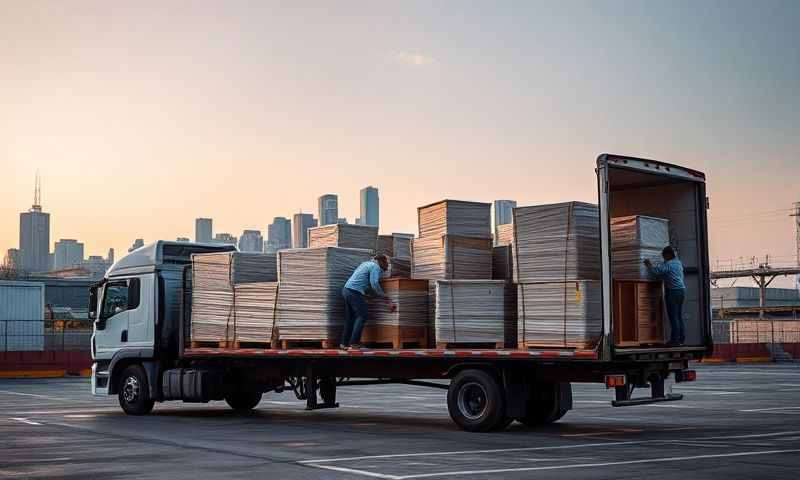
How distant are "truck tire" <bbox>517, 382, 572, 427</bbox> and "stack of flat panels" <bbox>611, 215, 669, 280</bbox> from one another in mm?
2324

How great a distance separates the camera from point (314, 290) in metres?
16.6

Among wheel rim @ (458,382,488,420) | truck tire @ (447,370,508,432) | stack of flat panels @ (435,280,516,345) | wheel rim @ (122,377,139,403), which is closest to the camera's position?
truck tire @ (447,370,508,432)

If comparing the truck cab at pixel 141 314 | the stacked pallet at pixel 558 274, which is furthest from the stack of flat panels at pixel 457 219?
the truck cab at pixel 141 314

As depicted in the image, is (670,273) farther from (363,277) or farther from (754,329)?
(754,329)

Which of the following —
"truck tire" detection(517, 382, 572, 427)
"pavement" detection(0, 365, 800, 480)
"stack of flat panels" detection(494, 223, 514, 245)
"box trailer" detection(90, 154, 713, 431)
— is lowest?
"pavement" detection(0, 365, 800, 480)

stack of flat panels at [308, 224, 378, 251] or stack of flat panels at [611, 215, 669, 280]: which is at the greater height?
stack of flat panels at [308, 224, 378, 251]

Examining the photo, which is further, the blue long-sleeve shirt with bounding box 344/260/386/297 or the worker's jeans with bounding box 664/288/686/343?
the blue long-sleeve shirt with bounding box 344/260/386/297

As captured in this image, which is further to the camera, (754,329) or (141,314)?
(754,329)

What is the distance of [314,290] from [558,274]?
4255mm

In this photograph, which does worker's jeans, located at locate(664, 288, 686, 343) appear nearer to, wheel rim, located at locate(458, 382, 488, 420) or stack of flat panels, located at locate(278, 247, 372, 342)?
wheel rim, located at locate(458, 382, 488, 420)

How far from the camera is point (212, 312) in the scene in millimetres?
18188

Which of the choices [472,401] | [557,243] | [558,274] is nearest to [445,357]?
[472,401]

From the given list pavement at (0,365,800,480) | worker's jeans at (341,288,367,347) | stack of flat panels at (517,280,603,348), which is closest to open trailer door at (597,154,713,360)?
stack of flat panels at (517,280,603,348)

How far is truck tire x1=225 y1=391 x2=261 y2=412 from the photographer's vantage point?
20328mm
